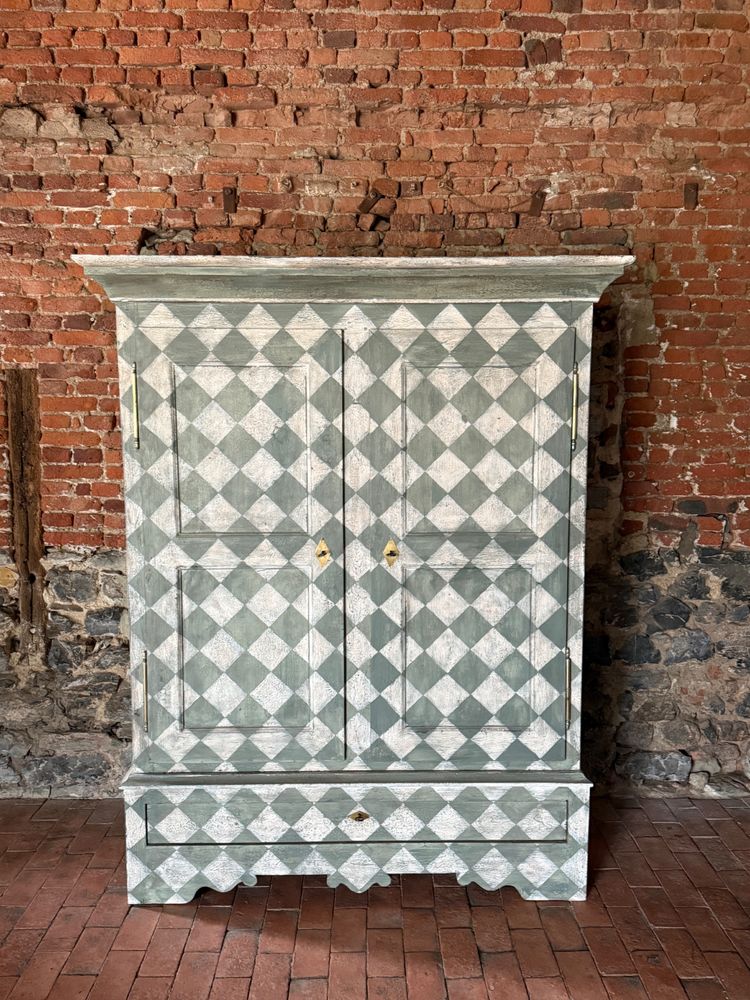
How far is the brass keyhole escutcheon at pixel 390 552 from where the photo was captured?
2.80 meters

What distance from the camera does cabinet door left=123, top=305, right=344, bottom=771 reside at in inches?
107

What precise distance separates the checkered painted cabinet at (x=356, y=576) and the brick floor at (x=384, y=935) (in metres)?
0.13

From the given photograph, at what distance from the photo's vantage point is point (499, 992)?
7.98ft

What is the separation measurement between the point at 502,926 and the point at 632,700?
4.56 ft

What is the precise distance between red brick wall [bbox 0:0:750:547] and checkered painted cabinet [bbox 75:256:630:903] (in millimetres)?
921

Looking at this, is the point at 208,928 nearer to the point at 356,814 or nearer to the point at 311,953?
the point at 311,953

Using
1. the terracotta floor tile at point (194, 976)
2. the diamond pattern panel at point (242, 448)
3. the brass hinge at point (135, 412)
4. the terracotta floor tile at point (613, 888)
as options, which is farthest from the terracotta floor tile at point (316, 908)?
the brass hinge at point (135, 412)

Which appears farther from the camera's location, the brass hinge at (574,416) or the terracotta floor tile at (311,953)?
the brass hinge at (574,416)

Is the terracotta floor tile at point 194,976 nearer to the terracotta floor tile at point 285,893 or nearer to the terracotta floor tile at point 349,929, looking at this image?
the terracotta floor tile at point 285,893

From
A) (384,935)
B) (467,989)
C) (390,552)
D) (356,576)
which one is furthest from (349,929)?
(390,552)

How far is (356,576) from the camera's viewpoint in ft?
9.24

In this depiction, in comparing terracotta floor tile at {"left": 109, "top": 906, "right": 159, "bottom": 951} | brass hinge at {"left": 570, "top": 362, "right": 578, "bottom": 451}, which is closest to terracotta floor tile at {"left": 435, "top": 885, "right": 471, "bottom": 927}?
terracotta floor tile at {"left": 109, "top": 906, "right": 159, "bottom": 951}

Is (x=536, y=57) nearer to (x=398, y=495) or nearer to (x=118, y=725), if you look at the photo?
(x=398, y=495)

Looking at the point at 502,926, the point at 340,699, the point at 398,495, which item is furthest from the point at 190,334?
the point at 502,926
